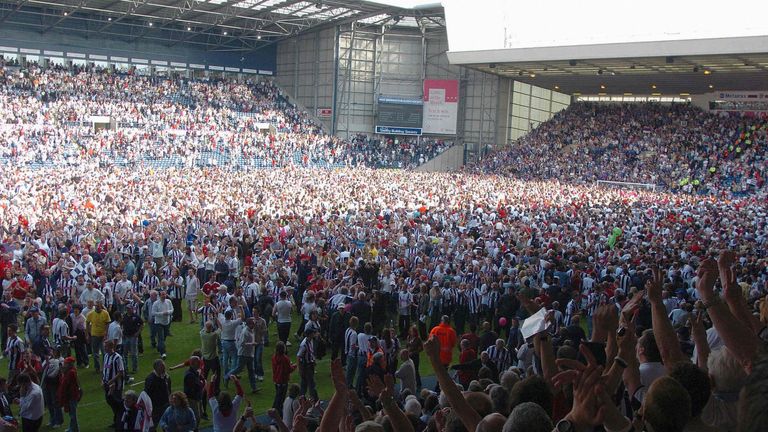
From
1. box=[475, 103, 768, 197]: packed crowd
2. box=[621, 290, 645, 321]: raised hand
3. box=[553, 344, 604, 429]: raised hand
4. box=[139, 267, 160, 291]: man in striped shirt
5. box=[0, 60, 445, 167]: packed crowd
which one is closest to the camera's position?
box=[553, 344, 604, 429]: raised hand

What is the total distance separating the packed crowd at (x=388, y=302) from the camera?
342cm

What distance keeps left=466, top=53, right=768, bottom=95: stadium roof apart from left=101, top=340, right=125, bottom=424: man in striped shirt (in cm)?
3374

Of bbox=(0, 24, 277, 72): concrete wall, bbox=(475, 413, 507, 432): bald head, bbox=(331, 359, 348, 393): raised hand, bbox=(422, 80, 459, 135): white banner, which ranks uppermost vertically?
bbox=(0, 24, 277, 72): concrete wall

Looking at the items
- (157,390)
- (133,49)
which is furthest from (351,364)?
(133,49)

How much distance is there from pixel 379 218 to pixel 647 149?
28.8 m

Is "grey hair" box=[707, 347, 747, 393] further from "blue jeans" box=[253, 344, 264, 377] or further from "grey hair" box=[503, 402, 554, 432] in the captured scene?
"blue jeans" box=[253, 344, 264, 377]

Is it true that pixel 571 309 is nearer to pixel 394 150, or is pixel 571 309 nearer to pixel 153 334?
pixel 153 334

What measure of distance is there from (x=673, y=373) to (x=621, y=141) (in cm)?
4731

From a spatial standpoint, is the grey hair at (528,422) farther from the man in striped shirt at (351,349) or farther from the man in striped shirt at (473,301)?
the man in striped shirt at (473,301)

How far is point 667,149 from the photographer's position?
45.2 m

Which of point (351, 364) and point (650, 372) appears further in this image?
point (351, 364)

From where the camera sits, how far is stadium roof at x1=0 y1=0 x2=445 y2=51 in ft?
144

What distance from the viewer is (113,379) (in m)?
8.66

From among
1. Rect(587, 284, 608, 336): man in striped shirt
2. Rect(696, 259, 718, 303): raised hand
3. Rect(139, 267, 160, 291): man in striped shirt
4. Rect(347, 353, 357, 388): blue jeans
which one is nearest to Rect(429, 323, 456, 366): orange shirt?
Rect(347, 353, 357, 388): blue jeans
